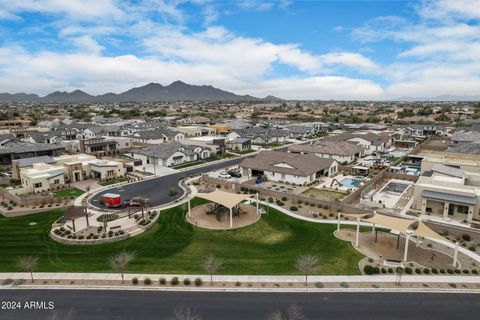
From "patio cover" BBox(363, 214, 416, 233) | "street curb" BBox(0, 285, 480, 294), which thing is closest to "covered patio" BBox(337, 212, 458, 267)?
"patio cover" BBox(363, 214, 416, 233)

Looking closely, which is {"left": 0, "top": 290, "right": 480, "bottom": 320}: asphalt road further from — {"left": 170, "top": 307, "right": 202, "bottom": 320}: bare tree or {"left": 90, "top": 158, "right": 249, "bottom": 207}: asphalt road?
{"left": 90, "top": 158, "right": 249, "bottom": 207}: asphalt road

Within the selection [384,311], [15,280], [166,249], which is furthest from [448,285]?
[15,280]

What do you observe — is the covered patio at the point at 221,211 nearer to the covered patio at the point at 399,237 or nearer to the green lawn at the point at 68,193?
the covered patio at the point at 399,237

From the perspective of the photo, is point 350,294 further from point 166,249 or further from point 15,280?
point 15,280

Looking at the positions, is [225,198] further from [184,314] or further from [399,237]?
[399,237]

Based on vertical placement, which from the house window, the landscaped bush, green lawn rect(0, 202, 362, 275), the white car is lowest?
green lawn rect(0, 202, 362, 275)

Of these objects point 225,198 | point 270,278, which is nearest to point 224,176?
point 225,198
